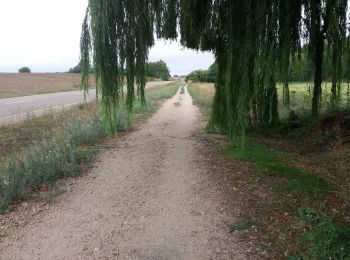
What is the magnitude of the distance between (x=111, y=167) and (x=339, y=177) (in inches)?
169

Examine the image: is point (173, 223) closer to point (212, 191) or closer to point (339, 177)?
point (212, 191)

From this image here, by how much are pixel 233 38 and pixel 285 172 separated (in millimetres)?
2614

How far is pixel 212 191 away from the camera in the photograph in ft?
20.6

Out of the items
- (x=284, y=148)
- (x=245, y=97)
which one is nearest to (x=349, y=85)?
(x=245, y=97)

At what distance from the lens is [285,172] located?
7.03 metres

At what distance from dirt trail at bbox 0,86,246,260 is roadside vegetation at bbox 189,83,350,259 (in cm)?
53

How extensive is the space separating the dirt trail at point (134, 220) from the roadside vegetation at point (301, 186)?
53cm

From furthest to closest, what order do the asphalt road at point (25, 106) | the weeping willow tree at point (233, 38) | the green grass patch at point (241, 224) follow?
1. the asphalt road at point (25, 106)
2. the weeping willow tree at point (233, 38)
3. the green grass patch at point (241, 224)

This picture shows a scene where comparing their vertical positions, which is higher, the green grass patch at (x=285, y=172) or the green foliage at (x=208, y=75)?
the green foliage at (x=208, y=75)

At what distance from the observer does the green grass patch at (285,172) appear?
19.8 feet

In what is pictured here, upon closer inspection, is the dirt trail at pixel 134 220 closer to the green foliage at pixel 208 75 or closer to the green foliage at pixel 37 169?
the green foliage at pixel 37 169

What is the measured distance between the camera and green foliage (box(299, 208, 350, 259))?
392cm

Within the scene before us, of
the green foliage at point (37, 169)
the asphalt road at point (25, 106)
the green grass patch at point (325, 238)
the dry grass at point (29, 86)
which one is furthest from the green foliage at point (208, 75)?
the dry grass at point (29, 86)

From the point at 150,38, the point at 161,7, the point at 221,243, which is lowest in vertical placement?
the point at 221,243
